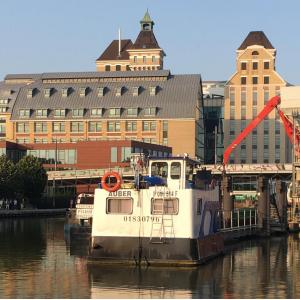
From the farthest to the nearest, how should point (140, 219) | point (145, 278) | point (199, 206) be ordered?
1. point (199, 206)
2. point (140, 219)
3. point (145, 278)

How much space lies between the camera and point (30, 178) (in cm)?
14338

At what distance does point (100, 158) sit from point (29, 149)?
20615mm

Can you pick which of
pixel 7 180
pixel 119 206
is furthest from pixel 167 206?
pixel 7 180

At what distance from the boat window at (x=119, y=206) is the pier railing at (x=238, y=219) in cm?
2252

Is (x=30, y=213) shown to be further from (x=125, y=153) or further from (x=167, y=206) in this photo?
(x=167, y=206)

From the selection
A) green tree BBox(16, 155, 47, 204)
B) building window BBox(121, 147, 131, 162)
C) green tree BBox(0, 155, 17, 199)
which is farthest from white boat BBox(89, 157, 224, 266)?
building window BBox(121, 147, 131, 162)

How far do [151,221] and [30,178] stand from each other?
3942 inches

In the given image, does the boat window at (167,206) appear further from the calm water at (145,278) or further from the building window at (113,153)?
the building window at (113,153)

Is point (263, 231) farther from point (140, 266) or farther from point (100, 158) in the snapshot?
point (100, 158)

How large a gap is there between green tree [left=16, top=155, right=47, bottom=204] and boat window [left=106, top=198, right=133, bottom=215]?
96.3 metres

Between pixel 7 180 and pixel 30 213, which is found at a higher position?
pixel 7 180

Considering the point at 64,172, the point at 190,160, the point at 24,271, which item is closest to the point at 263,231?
the point at 190,160

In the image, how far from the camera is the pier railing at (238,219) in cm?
7238

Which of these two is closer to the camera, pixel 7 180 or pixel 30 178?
pixel 7 180
